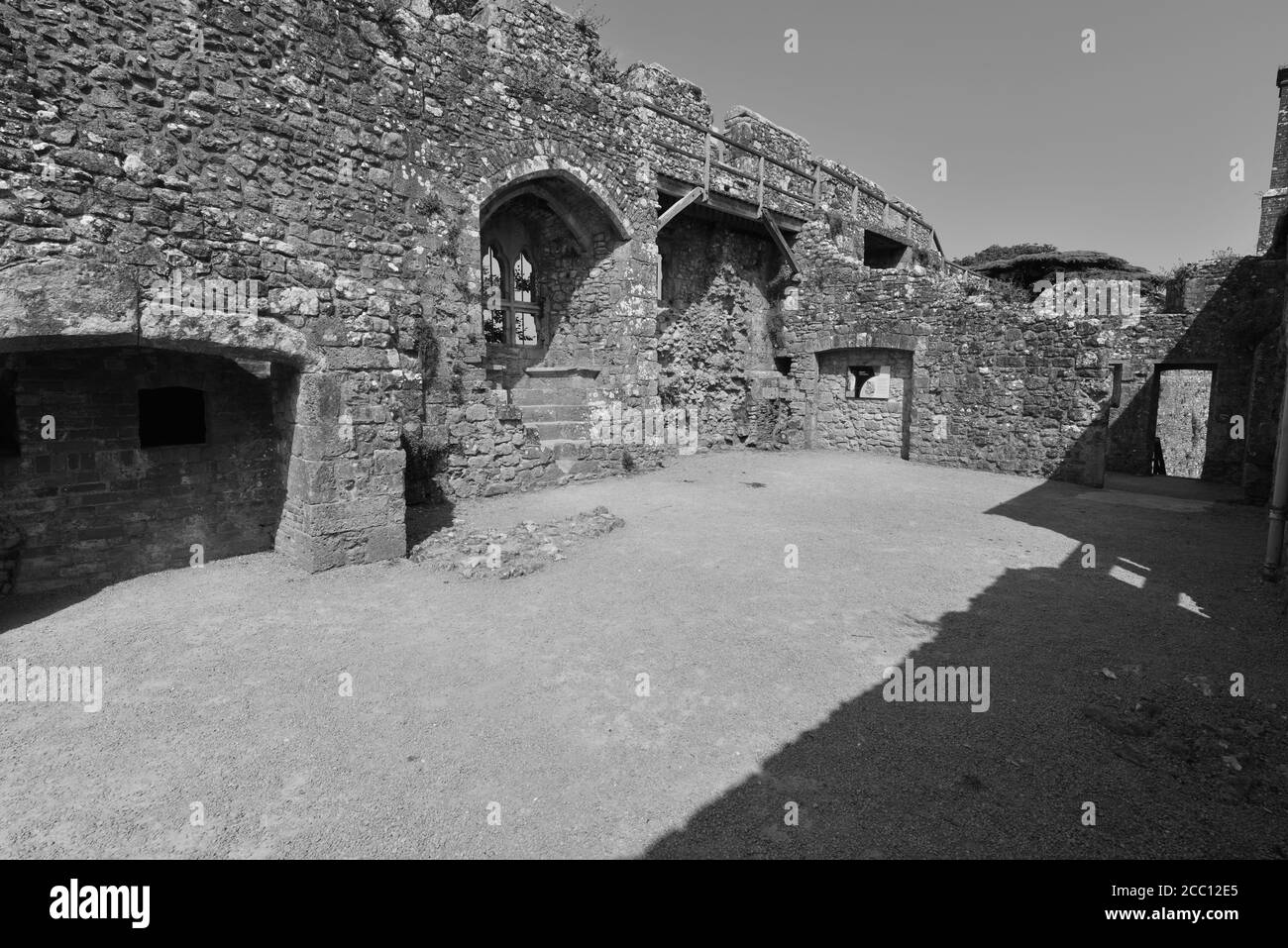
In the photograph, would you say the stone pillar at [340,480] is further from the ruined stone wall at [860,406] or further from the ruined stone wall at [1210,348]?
the ruined stone wall at [1210,348]

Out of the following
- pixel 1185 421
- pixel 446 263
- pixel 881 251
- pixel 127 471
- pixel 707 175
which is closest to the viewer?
pixel 127 471

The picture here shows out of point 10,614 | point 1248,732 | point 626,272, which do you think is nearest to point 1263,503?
point 1248,732

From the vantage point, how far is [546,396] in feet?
37.8

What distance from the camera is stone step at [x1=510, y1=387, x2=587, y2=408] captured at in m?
11.3

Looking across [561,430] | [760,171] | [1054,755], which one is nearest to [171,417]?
[561,430]

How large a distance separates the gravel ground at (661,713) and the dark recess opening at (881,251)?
15.2 m

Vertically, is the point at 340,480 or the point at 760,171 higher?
the point at 760,171

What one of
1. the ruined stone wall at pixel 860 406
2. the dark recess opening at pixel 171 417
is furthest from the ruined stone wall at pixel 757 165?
the dark recess opening at pixel 171 417

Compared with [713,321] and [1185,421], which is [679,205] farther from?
[1185,421]

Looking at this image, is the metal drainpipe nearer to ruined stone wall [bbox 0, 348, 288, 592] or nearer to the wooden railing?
ruined stone wall [bbox 0, 348, 288, 592]

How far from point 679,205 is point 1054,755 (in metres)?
11.4

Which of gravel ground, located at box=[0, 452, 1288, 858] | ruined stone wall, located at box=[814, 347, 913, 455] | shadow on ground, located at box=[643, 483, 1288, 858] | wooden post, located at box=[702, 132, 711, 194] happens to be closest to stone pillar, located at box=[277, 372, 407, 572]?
gravel ground, located at box=[0, 452, 1288, 858]
